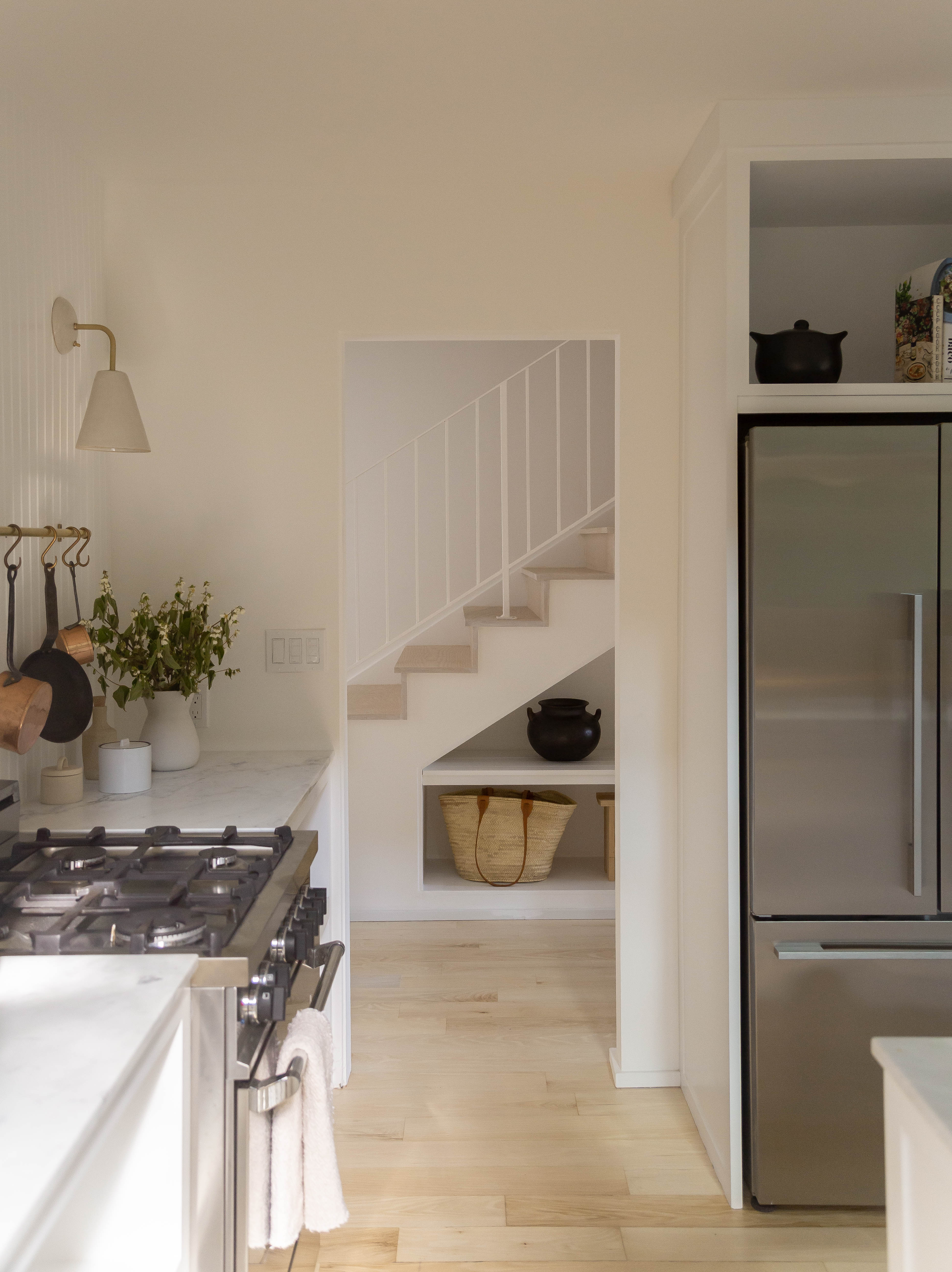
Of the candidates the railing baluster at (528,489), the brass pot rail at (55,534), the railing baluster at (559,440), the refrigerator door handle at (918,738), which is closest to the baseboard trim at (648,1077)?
the refrigerator door handle at (918,738)

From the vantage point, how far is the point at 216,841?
183cm

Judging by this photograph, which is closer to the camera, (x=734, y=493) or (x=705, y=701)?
(x=734, y=493)

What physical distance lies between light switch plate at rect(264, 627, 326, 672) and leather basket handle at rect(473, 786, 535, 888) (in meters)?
1.71

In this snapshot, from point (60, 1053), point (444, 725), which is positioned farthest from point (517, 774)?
point (60, 1053)

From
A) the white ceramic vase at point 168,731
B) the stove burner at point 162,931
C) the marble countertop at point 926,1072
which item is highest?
the white ceramic vase at point 168,731

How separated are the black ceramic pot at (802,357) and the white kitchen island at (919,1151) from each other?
1566 millimetres

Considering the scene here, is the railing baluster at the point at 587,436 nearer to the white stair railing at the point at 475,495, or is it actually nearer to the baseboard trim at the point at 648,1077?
the white stair railing at the point at 475,495

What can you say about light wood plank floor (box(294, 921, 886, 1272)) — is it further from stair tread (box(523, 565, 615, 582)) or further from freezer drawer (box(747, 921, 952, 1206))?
stair tread (box(523, 565, 615, 582))

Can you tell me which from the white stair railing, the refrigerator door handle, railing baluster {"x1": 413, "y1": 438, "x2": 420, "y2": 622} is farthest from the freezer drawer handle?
the white stair railing

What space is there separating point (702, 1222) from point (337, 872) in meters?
1.26

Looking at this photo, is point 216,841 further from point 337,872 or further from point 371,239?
point 371,239

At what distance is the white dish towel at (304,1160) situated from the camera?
4.60ft

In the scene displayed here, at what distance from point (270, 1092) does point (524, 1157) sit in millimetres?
1391

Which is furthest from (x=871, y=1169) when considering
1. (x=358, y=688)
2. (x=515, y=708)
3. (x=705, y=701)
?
(x=358, y=688)
